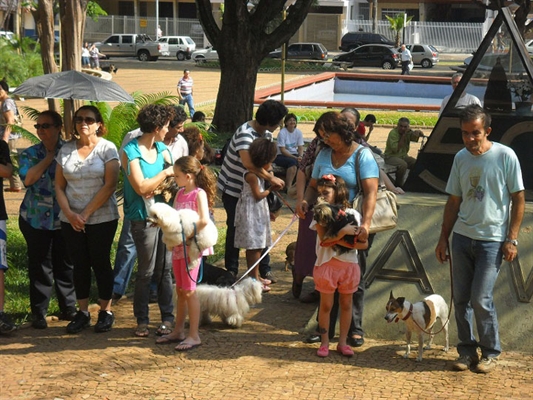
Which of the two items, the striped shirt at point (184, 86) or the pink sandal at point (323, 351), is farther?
the striped shirt at point (184, 86)

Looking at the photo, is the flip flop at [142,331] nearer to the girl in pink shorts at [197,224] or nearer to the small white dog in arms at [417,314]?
the girl in pink shorts at [197,224]

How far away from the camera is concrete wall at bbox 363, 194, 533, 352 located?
6.62 m

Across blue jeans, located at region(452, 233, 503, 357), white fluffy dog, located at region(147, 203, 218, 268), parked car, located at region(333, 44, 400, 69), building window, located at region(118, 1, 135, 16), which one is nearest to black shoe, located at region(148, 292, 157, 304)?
white fluffy dog, located at region(147, 203, 218, 268)

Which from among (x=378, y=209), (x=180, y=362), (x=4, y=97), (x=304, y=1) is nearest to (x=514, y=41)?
(x=378, y=209)

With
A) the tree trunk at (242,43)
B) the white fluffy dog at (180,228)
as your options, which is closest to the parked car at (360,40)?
the tree trunk at (242,43)

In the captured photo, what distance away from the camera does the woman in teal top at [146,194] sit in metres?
6.77

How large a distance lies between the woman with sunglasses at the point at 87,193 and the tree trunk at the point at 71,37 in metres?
4.05

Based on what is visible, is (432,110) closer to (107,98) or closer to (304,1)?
(304,1)

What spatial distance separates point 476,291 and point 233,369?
5.69 feet

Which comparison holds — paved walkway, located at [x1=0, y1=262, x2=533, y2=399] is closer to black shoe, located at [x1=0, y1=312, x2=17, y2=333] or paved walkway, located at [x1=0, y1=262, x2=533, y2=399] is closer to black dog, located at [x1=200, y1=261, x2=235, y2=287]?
black shoe, located at [x1=0, y1=312, x2=17, y2=333]

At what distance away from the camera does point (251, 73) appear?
60.5ft

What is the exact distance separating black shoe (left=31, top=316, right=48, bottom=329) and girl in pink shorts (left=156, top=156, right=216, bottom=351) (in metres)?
1.06

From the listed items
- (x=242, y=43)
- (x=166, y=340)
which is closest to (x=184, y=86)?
(x=242, y=43)

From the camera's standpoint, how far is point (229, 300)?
7074 mm
